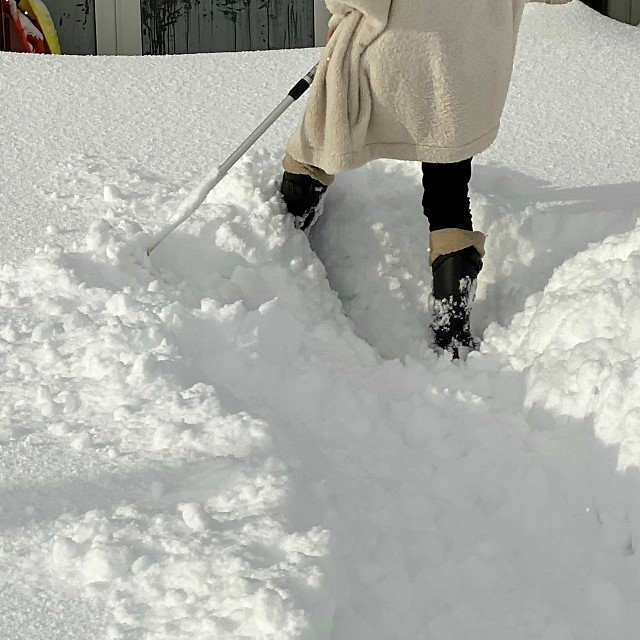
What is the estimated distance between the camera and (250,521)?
161 cm

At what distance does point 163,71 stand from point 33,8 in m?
1.75

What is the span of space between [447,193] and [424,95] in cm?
24

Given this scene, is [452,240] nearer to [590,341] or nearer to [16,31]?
[590,341]

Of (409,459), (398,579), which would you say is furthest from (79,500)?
(409,459)

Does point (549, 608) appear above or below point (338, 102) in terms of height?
below

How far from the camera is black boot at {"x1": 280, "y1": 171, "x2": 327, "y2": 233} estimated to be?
8.33 ft

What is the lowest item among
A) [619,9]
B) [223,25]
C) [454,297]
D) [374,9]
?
[223,25]

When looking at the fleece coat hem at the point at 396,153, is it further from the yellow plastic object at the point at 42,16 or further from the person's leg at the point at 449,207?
the yellow plastic object at the point at 42,16

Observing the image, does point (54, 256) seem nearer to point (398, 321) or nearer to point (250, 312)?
point (250, 312)

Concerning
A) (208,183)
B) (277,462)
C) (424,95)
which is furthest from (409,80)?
(277,462)

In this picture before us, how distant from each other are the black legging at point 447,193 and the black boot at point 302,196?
11.2 inches

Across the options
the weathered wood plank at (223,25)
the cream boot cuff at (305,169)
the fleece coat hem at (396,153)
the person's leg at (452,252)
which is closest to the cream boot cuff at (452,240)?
the person's leg at (452,252)

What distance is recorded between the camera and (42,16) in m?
5.01

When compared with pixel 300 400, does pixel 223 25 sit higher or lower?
lower
